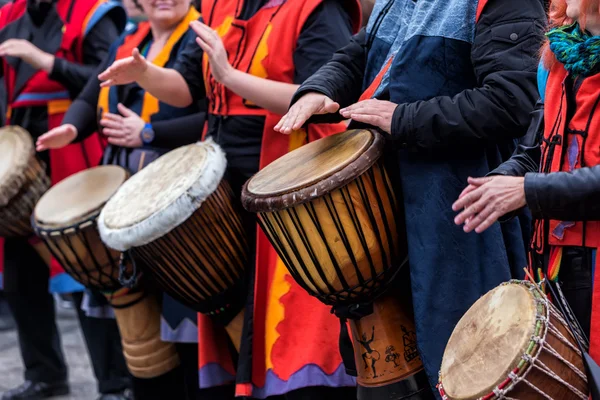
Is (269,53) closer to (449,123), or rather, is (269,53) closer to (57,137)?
(449,123)

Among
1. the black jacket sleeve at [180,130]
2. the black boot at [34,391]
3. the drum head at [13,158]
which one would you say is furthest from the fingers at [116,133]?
the black boot at [34,391]

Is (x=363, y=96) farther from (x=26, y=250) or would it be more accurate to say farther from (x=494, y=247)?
(x=26, y=250)

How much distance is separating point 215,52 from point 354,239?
2.92 feet

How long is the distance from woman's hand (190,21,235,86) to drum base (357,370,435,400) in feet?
3.66

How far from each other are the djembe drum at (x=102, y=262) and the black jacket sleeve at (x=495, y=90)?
5.56ft

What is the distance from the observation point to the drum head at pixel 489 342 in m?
1.76

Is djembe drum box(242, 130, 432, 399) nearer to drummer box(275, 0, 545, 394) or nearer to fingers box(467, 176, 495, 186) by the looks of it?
drummer box(275, 0, 545, 394)

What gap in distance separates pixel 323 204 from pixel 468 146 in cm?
40

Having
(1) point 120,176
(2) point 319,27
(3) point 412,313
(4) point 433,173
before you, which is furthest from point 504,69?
(1) point 120,176

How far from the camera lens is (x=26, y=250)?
14.7 feet

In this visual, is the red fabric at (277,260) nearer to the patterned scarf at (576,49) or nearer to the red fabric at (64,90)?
the patterned scarf at (576,49)

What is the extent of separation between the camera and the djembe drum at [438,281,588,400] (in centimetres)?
174

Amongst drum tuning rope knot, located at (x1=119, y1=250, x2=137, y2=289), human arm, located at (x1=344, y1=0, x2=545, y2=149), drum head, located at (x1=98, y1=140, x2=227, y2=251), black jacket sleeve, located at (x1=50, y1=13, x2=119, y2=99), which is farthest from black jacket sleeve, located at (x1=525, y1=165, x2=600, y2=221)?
black jacket sleeve, located at (x1=50, y1=13, x2=119, y2=99)

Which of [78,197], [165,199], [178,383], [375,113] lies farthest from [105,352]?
[375,113]
